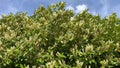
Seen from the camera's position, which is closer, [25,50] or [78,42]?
[25,50]

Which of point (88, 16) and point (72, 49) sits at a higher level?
point (88, 16)

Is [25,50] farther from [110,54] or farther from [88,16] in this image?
[88,16]

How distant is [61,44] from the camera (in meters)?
14.4

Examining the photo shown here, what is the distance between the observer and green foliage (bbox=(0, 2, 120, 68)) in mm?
13117

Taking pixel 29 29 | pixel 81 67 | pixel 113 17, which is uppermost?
pixel 113 17

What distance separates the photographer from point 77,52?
44.7ft

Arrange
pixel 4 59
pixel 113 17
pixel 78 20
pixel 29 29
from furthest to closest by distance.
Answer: pixel 113 17 < pixel 78 20 < pixel 29 29 < pixel 4 59

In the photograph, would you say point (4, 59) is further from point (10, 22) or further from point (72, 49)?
point (10, 22)

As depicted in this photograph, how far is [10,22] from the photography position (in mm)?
17188

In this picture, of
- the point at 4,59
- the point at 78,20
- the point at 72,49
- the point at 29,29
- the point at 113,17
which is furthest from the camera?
the point at 113,17

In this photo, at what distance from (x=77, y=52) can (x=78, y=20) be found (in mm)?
2755

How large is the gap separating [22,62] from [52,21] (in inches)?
103

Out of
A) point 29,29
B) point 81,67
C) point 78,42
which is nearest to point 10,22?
point 29,29

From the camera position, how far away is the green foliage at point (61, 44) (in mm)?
13117
